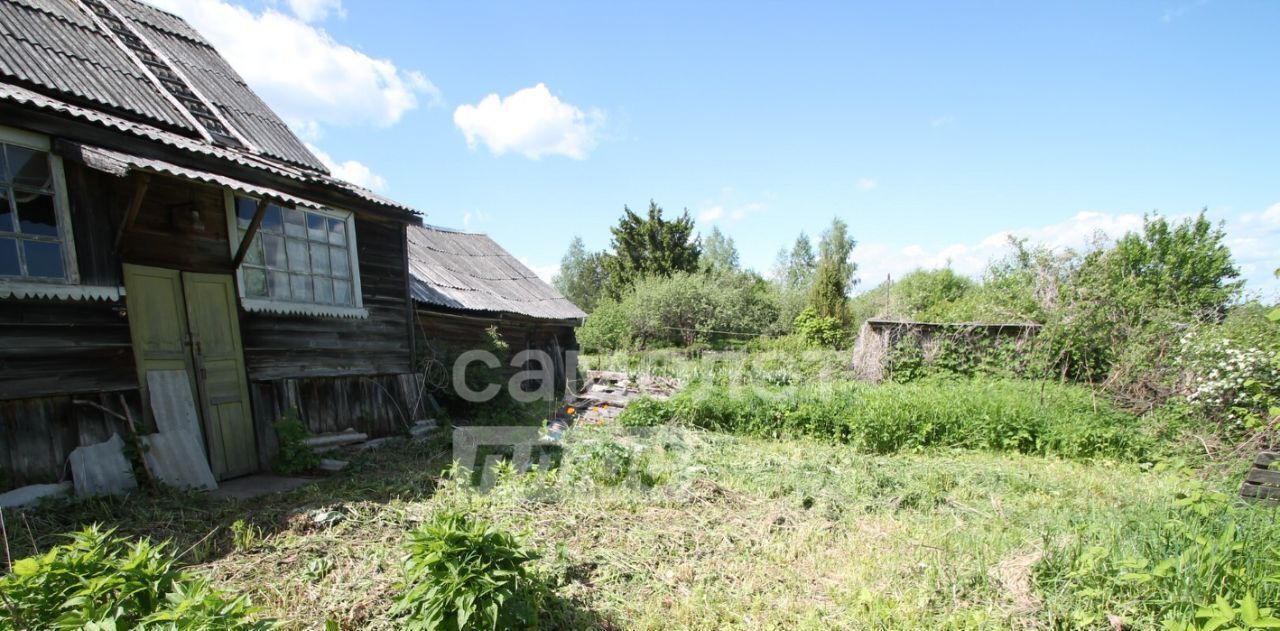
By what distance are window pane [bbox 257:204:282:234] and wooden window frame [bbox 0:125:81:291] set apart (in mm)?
1658

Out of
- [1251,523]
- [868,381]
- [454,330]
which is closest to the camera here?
[1251,523]

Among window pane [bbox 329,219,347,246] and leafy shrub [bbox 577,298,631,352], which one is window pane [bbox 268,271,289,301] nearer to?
window pane [bbox 329,219,347,246]

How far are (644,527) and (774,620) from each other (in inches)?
53.9

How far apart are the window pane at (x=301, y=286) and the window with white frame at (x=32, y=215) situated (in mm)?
1982

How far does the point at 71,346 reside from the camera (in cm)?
447

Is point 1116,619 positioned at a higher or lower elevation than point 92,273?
lower

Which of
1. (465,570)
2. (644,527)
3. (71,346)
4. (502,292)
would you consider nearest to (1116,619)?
(644,527)

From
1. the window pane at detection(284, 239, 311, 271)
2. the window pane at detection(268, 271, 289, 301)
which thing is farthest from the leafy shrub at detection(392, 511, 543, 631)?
the window pane at detection(284, 239, 311, 271)

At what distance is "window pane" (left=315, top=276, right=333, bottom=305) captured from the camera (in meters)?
6.62

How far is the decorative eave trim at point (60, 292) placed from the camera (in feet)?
13.3

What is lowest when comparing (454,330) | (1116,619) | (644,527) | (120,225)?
(1116,619)

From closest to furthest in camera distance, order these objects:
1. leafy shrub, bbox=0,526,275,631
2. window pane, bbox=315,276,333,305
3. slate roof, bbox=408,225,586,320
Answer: leafy shrub, bbox=0,526,275,631, window pane, bbox=315,276,333,305, slate roof, bbox=408,225,586,320

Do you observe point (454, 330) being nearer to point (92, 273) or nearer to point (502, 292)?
point (502, 292)

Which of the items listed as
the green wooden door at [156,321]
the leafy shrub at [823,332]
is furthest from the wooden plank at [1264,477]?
the leafy shrub at [823,332]
